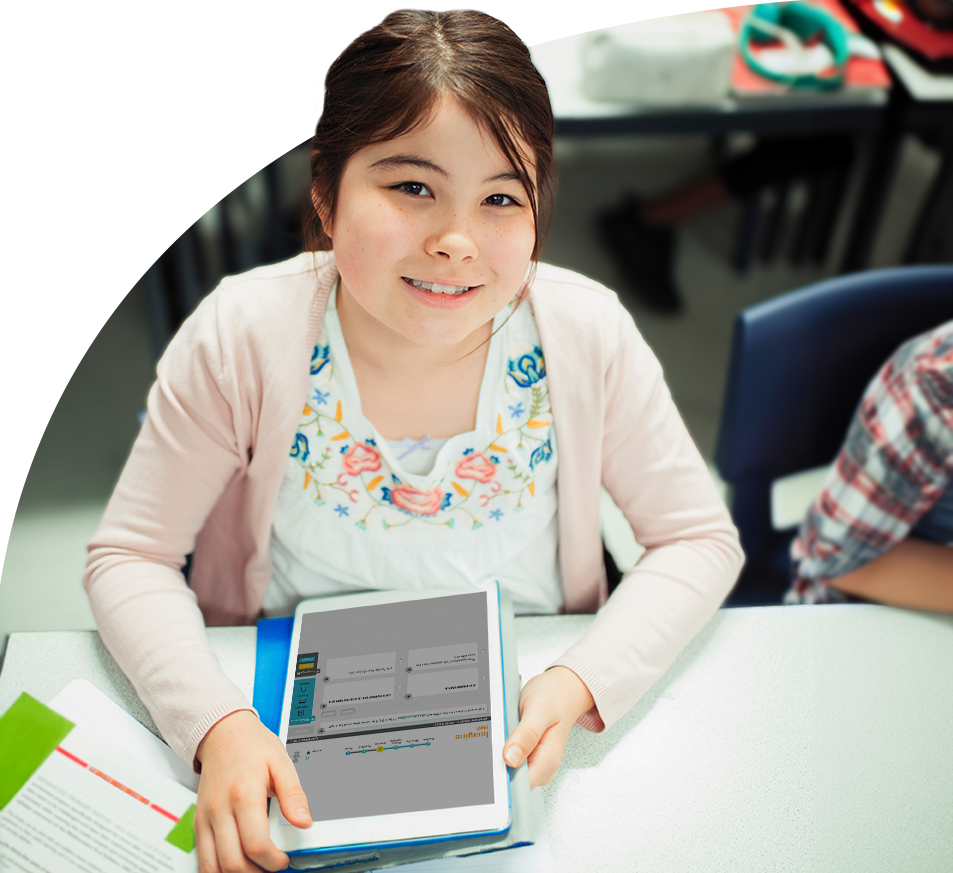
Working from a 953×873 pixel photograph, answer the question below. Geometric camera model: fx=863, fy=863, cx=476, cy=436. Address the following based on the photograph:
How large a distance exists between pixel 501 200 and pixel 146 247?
1.29 m

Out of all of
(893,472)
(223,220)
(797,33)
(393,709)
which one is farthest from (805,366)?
(223,220)

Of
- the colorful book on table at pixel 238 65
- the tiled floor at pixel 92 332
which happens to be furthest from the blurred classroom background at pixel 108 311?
the colorful book on table at pixel 238 65

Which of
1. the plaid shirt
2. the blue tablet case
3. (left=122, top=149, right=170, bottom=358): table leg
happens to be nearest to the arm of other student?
the plaid shirt

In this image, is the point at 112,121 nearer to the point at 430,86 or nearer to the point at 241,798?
the point at 430,86

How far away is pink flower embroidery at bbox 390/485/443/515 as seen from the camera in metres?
0.92

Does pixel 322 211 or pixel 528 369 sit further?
pixel 528 369

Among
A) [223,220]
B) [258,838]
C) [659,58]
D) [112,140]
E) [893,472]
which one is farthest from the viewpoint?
[223,220]

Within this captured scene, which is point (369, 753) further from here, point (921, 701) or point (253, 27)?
point (253, 27)

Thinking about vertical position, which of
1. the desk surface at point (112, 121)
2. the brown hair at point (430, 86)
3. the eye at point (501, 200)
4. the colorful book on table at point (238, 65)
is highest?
the brown hair at point (430, 86)

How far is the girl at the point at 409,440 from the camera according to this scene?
2.39ft

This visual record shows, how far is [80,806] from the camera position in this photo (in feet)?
2.46

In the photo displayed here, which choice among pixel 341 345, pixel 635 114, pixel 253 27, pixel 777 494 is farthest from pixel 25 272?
pixel 777 494

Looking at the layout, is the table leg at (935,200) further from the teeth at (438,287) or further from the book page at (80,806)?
the book page at (80,806)

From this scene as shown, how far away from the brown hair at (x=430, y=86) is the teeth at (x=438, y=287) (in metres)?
0.10
